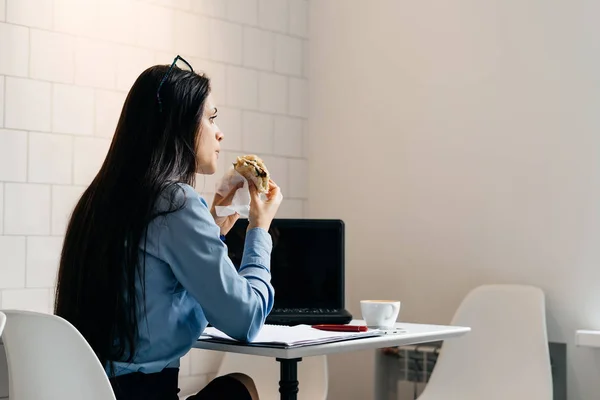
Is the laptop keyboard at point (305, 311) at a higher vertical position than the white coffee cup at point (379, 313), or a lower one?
lower

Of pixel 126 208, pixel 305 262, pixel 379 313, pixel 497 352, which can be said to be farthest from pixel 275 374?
pixel 126 208

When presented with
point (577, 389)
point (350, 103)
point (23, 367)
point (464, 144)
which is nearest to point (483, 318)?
point (577, 389)

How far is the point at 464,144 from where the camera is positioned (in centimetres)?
265

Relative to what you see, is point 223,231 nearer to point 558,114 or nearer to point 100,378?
point 100,378

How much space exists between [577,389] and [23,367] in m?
1.65

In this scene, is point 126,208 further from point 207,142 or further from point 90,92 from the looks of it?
point 90,92

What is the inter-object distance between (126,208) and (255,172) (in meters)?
0.35

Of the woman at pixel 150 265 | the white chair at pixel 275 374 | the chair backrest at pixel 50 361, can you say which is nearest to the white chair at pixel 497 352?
the white chair at pixel 275 374

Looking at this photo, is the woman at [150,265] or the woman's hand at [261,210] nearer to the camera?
the woman at [150,265]

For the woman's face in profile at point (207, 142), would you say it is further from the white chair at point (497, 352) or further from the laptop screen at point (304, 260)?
the white chair at point (497, 352)

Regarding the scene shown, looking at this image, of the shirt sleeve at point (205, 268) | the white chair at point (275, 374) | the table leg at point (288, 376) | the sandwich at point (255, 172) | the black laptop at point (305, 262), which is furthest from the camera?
the white chair at point (275, 374)

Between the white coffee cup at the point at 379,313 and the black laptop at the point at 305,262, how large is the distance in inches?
14.8

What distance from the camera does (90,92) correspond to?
249cm

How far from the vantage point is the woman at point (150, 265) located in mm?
1398
